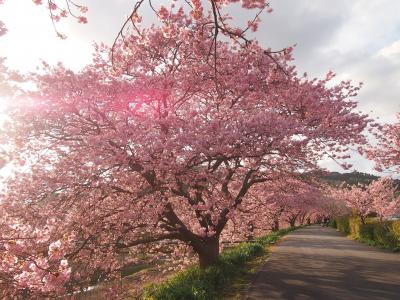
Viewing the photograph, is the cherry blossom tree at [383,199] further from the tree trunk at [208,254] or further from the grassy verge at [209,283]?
the tree trunk at [208,254]

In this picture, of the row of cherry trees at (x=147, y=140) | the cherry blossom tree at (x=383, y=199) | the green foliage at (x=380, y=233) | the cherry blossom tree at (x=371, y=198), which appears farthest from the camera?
the cherry blossom tree at (x=371, y=198)

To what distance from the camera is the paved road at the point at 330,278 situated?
12.5 metres

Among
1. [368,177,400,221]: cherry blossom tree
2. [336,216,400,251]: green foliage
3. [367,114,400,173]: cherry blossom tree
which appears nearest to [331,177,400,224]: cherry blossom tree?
[368,177,400,221]: cherry blossom tree

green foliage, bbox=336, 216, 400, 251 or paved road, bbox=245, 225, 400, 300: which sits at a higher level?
green foliage, bbox=336, 216, 400, 251

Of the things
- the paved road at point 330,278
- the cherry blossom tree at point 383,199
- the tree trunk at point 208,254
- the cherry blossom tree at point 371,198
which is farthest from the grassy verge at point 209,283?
the cherry blossom tree at point 371,198

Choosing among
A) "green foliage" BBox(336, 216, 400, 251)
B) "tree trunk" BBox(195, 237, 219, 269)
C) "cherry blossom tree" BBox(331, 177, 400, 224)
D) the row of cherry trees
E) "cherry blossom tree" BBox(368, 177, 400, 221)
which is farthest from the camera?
"cherry blossom tree" BBox(331, 177, 400, 224)

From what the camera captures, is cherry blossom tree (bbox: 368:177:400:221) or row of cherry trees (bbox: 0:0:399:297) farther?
cherry blossom tree (bbox: 368:177:400:221)

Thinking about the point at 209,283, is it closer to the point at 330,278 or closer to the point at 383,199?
the point at 330,278

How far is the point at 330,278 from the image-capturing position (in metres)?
15.3

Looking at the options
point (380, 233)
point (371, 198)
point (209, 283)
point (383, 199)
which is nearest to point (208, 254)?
point (209, 283)

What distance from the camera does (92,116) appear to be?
43.0ft

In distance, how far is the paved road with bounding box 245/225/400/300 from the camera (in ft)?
41.0

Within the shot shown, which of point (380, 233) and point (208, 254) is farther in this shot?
point (380, 233)

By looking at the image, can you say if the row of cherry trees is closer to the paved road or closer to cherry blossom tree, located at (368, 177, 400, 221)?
the paved road
